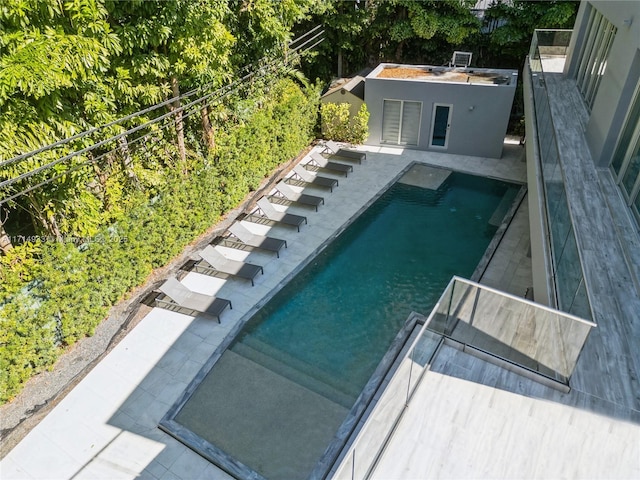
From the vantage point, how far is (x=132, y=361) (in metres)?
9.41

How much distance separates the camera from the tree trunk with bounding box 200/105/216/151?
13.5 metres

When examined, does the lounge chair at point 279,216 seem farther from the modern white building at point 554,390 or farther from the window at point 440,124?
the window at point 440,124

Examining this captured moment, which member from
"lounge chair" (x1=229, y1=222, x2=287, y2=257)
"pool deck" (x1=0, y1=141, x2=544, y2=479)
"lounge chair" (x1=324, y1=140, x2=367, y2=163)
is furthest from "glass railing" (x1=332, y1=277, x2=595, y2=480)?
"lounge chair" (x1=324, y1=140, x2=367, y2=163)

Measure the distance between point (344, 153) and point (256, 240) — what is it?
20.8 feet

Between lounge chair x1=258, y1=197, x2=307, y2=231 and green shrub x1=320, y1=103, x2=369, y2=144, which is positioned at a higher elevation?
green shrub x1=320, y1=103, x2=369, y2=144

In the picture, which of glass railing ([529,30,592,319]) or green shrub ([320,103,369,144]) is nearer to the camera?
glass railing ([529,30,592,319])

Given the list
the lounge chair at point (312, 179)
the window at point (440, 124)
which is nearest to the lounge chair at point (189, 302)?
the lounge chair at point (312, 179)

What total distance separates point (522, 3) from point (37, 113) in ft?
58.1

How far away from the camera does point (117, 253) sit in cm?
1027

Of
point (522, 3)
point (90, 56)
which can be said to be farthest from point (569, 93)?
point (90, 56)

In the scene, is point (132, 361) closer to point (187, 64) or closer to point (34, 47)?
point (34, 47)

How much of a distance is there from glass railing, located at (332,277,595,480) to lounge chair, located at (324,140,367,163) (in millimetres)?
11533

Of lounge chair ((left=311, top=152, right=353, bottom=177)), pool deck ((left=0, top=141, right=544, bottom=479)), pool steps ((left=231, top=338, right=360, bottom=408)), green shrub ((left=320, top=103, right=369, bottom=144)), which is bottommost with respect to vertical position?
pool steps ((left=231, top=338, right=360, bottom=408))

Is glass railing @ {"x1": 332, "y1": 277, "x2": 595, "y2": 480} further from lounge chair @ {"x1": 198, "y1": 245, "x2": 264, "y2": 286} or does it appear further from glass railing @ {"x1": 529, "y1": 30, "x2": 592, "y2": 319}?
lounge chair @ {"x1": 198, "y1": 245, "x2": 264, "y2": 286}
